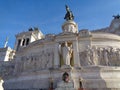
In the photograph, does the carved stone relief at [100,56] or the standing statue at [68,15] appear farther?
the standing statue at [68,15]

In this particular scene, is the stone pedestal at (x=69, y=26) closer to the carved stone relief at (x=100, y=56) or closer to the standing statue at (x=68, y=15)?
the standing statue at (x=68, y=15)

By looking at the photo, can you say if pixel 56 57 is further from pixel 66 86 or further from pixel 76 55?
pixel 66 86

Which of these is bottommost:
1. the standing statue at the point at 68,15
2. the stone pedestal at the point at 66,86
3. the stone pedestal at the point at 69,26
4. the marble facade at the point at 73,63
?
the stone pedestal at the point at 66,86

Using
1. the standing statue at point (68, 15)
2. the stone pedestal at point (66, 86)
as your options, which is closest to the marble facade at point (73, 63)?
the stone pedestal at point (66, 86)

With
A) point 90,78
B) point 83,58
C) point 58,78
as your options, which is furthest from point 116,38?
point 58,78

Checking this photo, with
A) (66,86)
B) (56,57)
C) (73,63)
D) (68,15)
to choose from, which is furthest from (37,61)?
(68,15)

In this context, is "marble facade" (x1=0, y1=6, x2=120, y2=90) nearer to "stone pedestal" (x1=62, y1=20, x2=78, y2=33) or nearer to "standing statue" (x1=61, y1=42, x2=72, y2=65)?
"standing statue" (x1=61, y1=42, x2=72, y2=65)

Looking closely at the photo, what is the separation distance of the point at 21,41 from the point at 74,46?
152 ft

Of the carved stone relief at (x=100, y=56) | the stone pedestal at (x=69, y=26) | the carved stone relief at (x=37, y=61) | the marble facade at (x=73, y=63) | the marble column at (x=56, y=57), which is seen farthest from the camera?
the stone pedestal at (x=69, y=26)

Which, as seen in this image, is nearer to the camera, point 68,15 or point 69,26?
point 69,26

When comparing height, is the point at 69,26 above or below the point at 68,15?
below

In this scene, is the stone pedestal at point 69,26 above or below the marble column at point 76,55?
above

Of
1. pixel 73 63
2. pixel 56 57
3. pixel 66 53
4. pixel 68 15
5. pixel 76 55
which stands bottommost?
pixel 73 63

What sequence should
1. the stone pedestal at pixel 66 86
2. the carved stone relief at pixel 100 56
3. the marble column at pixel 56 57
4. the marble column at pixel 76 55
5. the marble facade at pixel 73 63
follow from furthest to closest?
1. the marble column at pixel 56 57
2. the carved stone relief at pixel 100 56
3. the marble column at pixel 76 55
4. the marble facade at pixel 73 63
5. the stone pedestal at pixel 66 86
